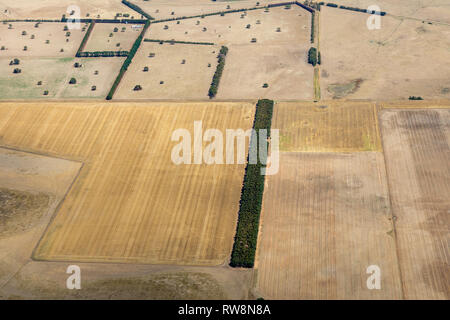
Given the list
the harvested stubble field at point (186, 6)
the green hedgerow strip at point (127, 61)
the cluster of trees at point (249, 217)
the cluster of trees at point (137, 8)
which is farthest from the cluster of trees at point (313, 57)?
the cluster of trees at point (137, 8)

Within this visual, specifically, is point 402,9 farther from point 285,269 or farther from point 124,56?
point 285,269

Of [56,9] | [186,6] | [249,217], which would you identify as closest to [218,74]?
[186,6]

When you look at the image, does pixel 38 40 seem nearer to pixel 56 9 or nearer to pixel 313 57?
pixel 56 9

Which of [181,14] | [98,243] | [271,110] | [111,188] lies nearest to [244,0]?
[181,14]

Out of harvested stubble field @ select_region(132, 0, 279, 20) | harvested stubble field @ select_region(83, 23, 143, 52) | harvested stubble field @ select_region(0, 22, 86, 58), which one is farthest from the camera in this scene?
harvested stubble field @ select_region(132, 0, 279, 20)

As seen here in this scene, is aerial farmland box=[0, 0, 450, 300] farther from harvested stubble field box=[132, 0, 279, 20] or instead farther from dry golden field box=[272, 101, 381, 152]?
harvested stubble field box=[132, 0, 279, 20]

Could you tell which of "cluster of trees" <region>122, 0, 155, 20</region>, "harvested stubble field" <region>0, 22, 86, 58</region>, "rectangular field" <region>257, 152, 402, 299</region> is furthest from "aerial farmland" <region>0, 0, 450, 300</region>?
"cluster of trees" <region>122, 0, 155, 20</region>
